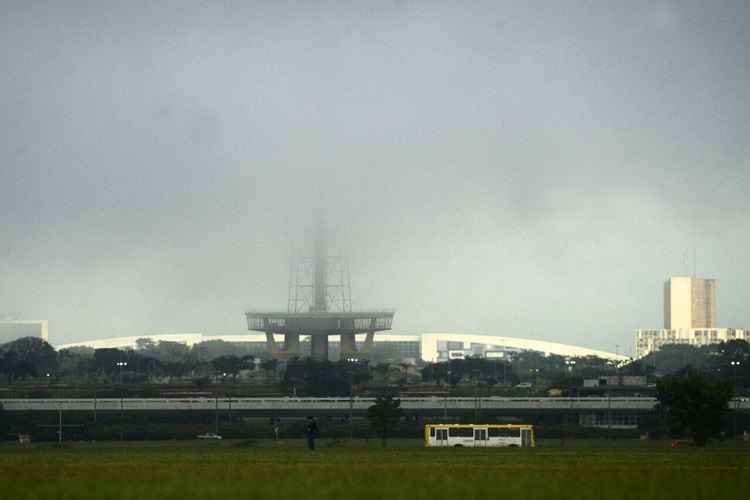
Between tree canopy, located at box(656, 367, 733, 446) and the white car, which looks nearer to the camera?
tree canopy, located at box(656, 367, 733, 446)

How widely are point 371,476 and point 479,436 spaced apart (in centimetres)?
3581

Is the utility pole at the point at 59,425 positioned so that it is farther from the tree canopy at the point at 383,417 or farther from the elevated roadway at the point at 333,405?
the tree canopy at the point at 383,417

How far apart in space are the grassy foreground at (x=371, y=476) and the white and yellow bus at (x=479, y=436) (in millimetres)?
19824

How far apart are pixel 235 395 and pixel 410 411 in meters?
27.1

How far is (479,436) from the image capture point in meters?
70.4

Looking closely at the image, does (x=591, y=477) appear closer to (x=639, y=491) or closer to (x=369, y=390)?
(x=639, y=491)

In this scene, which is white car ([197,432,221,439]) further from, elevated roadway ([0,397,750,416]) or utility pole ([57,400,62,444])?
elevated roadway ([0,397,750,416])

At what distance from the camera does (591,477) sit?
35719 mm

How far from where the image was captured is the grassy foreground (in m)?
29.9

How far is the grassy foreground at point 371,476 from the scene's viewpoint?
29906mm

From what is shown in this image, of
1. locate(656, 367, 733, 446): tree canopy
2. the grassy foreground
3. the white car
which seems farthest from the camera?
the white car

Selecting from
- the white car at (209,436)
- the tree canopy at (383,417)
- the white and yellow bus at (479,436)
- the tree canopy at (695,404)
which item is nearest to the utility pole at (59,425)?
the white car at (209,436)

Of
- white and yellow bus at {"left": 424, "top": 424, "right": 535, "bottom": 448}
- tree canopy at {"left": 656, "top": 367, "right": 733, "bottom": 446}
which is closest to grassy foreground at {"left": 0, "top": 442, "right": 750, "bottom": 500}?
tree canopy at {"left": 656, "top": 367, "right": 733, "bottom": 446}

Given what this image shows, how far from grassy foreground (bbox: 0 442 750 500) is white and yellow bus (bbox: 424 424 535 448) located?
65.0ft
